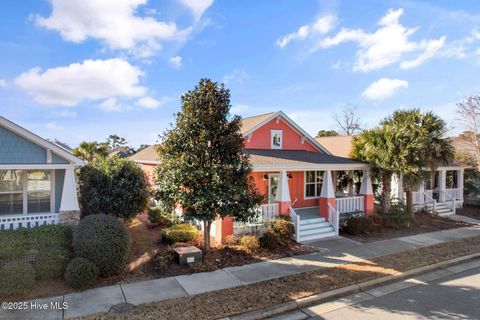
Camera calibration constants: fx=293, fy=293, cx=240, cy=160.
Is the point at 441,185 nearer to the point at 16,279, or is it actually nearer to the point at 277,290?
the point at 277,290

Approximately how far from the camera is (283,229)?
39.6ft

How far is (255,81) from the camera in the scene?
1842 centimetres

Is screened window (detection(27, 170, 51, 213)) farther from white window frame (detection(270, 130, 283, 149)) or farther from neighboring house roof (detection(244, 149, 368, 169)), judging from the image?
white window frame (detection(270, 130, 283, 149))

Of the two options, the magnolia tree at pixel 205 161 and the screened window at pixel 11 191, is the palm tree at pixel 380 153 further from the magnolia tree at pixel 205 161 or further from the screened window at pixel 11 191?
the screened window at pixel 11 191

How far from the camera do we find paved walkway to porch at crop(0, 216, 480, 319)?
6.72 m

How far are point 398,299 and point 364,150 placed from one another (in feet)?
34.6

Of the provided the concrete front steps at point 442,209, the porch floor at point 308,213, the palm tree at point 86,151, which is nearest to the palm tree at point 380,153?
the porch floor at point 308,213

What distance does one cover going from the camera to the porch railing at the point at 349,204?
1548 cm

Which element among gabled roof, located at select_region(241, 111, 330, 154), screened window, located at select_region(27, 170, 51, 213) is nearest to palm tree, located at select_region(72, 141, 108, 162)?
screened window, located at select_region(27, 170, 51, 213)

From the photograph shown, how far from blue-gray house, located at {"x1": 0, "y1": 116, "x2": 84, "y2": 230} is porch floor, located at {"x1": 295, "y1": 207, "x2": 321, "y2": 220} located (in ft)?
34.1

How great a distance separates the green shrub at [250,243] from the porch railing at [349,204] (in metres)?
6.04

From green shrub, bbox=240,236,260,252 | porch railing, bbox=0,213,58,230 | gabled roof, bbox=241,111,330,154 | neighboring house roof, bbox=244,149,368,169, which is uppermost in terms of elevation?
gabled roof, bbox=241,111,330,154

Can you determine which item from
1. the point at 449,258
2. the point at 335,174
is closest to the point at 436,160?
the point at 335,174

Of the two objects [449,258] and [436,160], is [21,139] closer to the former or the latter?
[449,258]
